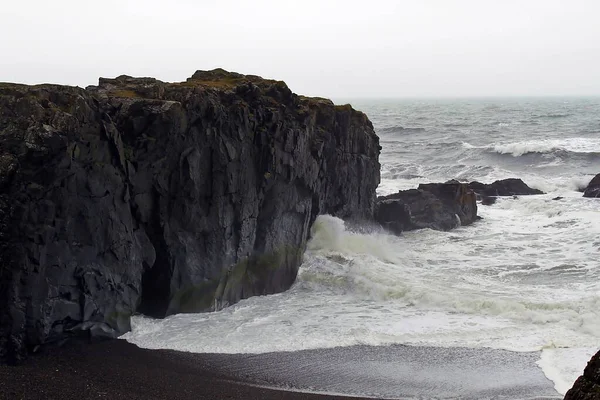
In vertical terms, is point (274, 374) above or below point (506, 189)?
below

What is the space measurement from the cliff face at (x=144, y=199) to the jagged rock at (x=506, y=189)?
23.5 meters

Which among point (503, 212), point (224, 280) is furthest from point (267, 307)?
point (503, 212)

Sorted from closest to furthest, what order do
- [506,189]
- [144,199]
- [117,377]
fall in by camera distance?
1. [117,377]
2. [144,199]
3. [506,189]

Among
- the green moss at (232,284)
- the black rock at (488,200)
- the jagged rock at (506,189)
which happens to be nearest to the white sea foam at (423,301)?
the green moss at (232,284)

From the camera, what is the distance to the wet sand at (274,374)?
1548 centimetres

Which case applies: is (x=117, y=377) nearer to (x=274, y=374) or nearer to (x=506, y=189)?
(x=274, y=374)

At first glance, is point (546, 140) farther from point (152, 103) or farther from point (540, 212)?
point (152, 103)

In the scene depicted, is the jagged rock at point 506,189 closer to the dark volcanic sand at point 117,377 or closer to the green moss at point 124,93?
the green moss at point 124,93

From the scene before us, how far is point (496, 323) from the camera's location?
860 inches

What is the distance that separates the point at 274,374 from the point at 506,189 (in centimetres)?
3691

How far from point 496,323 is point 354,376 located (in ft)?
23.3

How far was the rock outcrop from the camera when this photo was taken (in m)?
38.4

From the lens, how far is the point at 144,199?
20.9 metres

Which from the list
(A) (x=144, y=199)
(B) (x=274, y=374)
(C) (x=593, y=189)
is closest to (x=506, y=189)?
(C) (x=593, y=189)
